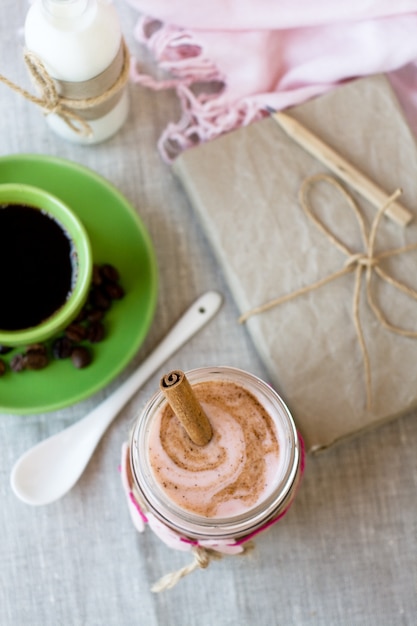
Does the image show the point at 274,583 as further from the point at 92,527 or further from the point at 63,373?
the point at 63,373

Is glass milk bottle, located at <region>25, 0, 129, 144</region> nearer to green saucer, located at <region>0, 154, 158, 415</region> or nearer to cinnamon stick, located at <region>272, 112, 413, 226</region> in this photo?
green saucer, located at <region>0, 154, 158, 415</region>

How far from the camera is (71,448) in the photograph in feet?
2.71

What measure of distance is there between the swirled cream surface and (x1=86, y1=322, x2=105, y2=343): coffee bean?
0.18m

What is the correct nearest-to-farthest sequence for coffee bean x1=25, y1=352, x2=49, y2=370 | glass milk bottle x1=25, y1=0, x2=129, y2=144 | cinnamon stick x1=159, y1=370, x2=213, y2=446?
cinnamon stick x1=159, y1=370, x2=213, y2=446
glass milk bottle x1=25, y1=0, x2=129, y2=144
coffee bean x1=25, y1=352, x2=49, y2=370

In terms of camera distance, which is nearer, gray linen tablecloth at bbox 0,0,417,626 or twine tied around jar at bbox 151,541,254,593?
twine tied around jar at bbox 151,541,254,593

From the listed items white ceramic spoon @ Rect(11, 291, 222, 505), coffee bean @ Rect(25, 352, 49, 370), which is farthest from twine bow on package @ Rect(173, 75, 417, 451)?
coffee bean @ Rect(25, 352, 49, 370)

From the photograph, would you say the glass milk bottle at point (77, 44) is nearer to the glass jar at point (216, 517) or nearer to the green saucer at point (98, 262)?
the green saucer at point (98, 262)

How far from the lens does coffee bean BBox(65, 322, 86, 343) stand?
81 cm

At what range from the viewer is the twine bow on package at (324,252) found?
808 mm

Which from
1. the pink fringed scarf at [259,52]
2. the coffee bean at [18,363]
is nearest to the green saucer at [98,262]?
the coffee bean at [18,363]

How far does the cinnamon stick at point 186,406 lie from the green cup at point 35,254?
203 mm

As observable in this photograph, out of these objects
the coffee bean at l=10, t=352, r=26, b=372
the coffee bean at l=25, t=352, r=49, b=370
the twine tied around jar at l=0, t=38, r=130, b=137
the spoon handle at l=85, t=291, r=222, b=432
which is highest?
the twine tied around jar at l=0, t=38, r=130, b=137

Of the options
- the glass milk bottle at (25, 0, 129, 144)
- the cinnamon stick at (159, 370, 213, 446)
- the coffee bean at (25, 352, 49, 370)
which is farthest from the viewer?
the coffee bean at (25, 352, 49, 370)

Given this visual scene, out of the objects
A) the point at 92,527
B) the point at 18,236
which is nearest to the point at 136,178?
the point at 18,236
